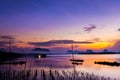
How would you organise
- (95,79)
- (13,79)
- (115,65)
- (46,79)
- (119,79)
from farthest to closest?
(115,65) < (119,79) < (46,79) < (95,79) < (13,79)

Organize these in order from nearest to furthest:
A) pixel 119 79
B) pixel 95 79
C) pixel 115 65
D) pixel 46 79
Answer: pixel 95 79
pixel 46 79
pixel 119 79
pixel 115 65

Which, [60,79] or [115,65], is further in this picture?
[115,65]

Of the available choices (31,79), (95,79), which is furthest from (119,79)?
(31,79)

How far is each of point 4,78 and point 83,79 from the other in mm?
10377

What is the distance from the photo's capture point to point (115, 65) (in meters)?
73.1

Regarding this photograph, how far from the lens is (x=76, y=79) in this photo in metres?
29.6

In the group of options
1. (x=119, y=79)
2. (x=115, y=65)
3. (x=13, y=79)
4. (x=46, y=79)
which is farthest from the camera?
(x=115, y=65)

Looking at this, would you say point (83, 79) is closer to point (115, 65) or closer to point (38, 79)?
point (38, 79)

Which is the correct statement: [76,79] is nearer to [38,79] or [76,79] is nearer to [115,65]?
[38,79]

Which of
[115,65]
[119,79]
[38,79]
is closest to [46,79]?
[38,79]

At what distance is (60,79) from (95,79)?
15.5ft

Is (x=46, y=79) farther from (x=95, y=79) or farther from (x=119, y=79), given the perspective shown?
(x=119, y=79)

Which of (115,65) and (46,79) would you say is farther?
(115,65)

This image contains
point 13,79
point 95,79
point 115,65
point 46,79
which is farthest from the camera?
point 115,65
